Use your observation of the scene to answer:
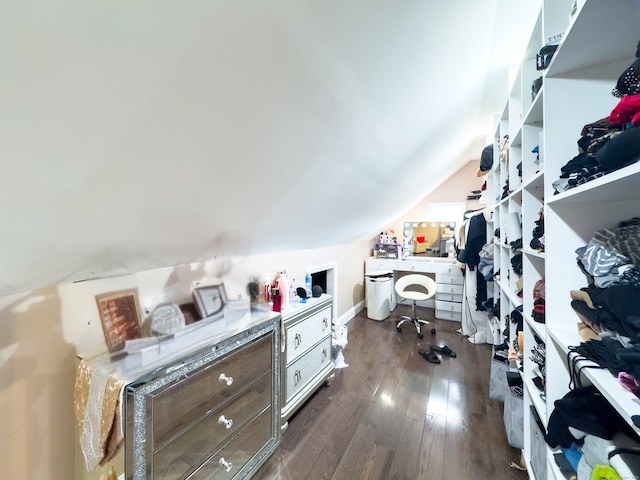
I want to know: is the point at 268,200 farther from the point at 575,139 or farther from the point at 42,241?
the point at 575,139

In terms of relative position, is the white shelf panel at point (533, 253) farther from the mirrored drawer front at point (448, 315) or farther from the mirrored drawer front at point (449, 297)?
the mirrored drawer front at point (448, 315)

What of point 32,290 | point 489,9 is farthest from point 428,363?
point 32,290

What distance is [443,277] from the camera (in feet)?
12.8

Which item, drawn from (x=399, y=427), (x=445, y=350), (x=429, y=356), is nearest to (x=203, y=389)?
(x=399, y=427)

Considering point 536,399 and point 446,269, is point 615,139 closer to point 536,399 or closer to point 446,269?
point 536,399

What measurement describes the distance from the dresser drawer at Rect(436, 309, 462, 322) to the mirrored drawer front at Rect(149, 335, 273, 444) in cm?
332

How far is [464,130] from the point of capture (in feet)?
9.34

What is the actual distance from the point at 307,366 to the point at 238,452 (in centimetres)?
75

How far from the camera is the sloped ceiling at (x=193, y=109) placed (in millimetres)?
529

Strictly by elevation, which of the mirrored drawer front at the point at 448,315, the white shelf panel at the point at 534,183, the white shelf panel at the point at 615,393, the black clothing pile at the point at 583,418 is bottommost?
the mirrored drawer front at the point at 448,315

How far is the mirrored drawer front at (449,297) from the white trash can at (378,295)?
30.0 inches

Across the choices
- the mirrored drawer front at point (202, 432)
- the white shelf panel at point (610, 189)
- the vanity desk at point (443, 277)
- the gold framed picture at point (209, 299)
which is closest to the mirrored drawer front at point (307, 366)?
the mirrored drawer front at point (202, 432)

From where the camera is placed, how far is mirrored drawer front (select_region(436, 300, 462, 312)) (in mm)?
3830

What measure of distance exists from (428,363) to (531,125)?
7.52 feet
